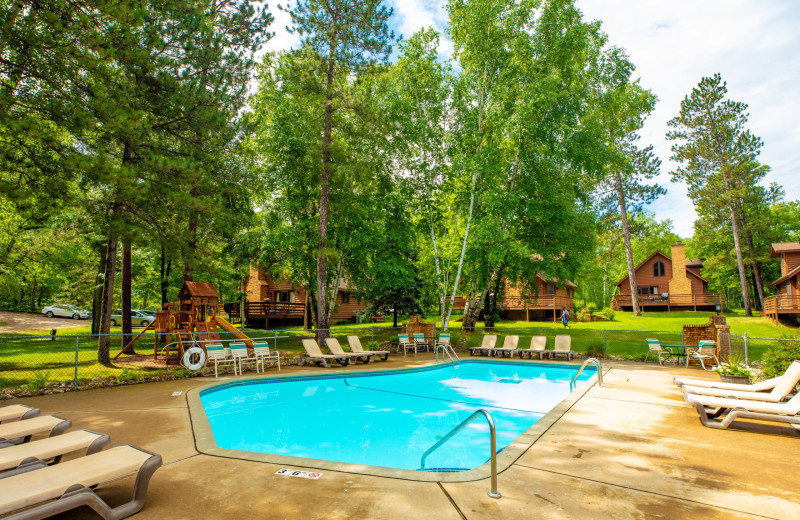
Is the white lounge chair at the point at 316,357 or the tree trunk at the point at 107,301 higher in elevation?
the tree trunk at the point at 107,301

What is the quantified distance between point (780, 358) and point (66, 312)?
4635cm

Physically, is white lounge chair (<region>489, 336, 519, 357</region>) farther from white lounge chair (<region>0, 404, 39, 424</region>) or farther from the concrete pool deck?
white lounge chair (<region>0, 404, 39, 424</region>)

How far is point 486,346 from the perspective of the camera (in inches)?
706

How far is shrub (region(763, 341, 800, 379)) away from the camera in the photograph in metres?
9.22

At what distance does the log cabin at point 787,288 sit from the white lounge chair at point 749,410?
2566 centimetres

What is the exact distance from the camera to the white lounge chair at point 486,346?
58.6ft

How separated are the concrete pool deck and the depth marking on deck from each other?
9cm

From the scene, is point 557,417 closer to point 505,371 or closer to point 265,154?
point 505,371

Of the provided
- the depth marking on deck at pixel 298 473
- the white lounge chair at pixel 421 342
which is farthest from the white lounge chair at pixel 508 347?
the depth marking on deck at pixel 298 473

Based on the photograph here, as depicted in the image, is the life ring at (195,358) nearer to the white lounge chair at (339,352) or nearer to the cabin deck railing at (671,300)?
the white lounge chair at (339,352)

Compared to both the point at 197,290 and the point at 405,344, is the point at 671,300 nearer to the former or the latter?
the point at 405,344

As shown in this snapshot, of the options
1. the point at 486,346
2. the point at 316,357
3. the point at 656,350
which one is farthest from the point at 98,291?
the point at 656,350

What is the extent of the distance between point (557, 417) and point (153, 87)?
14.9 m

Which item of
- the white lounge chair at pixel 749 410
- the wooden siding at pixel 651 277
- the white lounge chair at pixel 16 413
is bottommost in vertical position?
the white lounge chair at pixel 749 410
